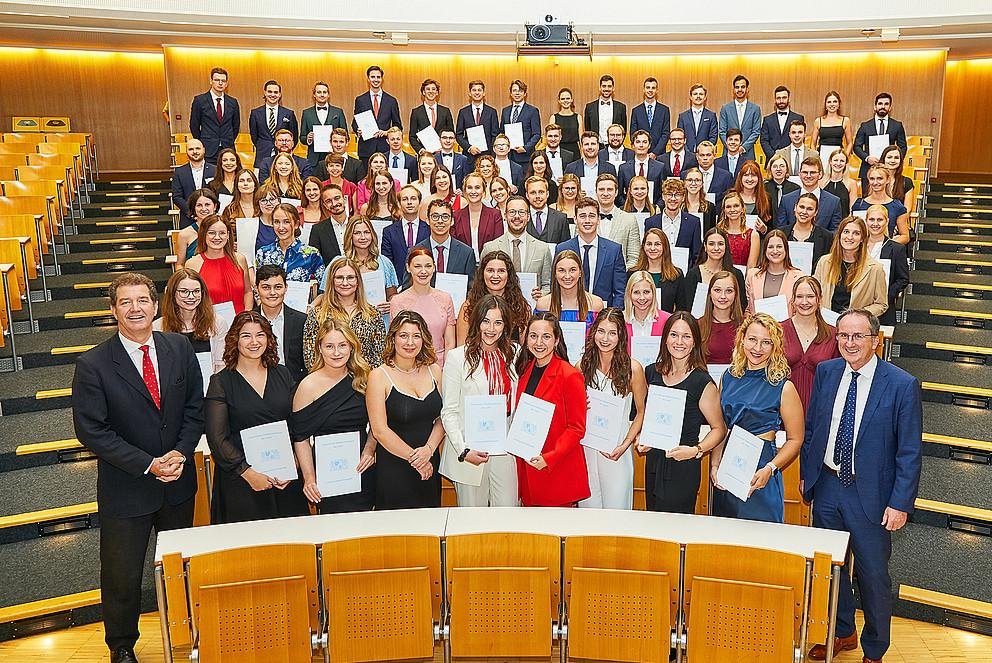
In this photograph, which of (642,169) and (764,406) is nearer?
(764,406)

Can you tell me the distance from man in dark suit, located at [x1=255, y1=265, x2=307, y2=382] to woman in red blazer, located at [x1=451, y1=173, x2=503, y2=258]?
1870 mm

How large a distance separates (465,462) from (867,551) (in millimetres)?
1921

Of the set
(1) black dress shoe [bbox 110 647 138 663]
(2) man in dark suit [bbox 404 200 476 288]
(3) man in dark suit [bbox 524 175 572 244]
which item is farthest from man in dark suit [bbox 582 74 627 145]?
(1) black dress shoe [bbox 110 647 138 663]

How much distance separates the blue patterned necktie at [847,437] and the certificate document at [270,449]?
2.56m

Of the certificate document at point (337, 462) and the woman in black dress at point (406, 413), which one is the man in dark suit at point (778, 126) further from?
the certificate document at point (337, 462)

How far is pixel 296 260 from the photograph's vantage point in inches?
233

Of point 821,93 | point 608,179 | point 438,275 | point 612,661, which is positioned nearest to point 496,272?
point 438,275

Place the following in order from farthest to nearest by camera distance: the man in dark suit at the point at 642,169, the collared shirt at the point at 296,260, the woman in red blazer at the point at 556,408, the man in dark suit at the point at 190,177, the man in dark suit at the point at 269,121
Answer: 1. the man in dark suit at the point at 269,121
2. the man in dark suit at the point at 642,169
3. the man in dark suit at the point at 190,177
4. the collared shirt at the point at 296,260
5. the woman in red blazer at the point at 556,408

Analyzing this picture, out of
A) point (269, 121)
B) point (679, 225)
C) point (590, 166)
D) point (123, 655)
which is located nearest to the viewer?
point (123, 655)

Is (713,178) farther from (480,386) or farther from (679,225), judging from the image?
(480,386)

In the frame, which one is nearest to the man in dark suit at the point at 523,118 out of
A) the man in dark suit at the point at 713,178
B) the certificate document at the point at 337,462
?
the man in dark suit at the point at 713,178

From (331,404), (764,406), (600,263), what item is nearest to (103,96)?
(600,263)

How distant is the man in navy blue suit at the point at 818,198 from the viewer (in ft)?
22.5

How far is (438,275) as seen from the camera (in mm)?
5617
